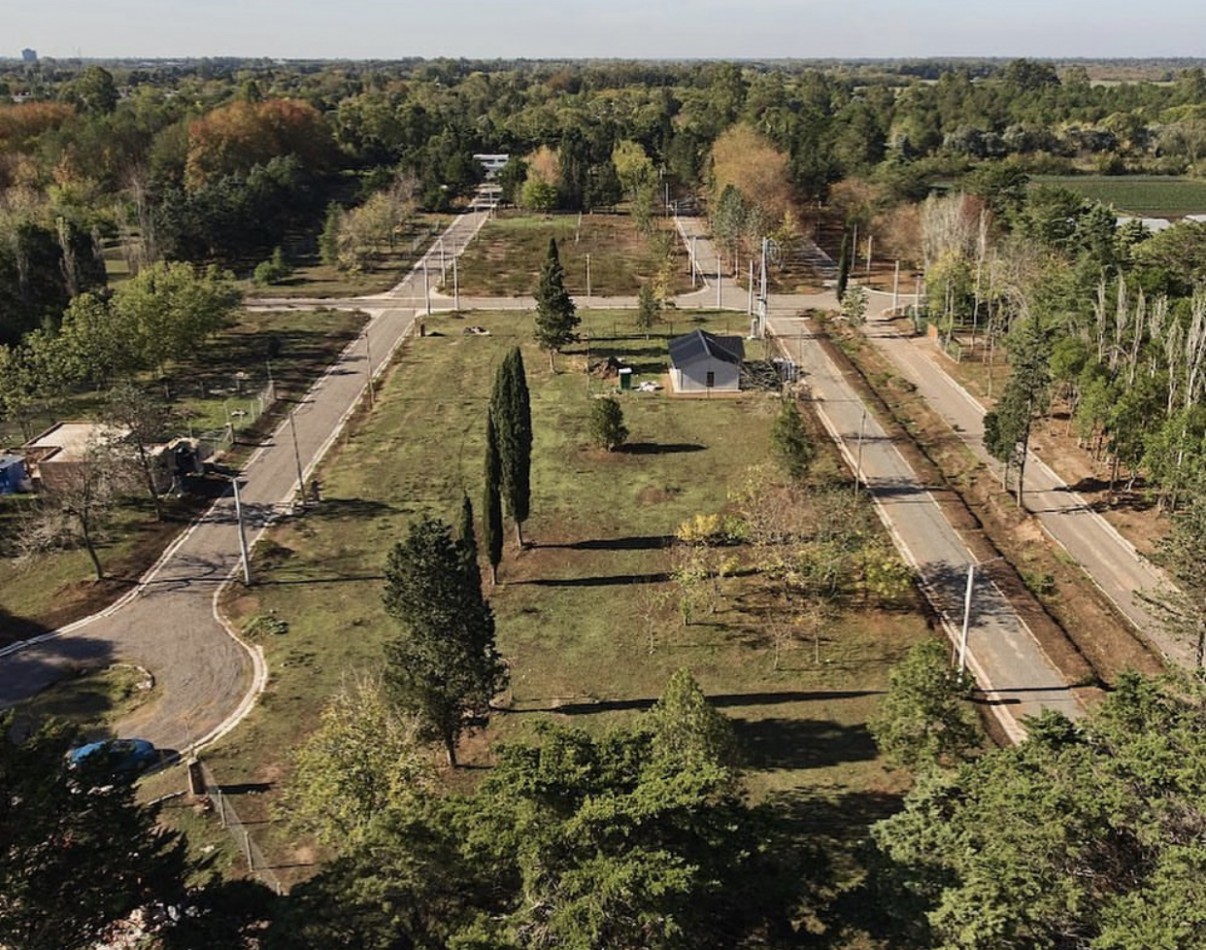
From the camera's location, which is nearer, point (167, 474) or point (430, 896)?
point (430, 896)

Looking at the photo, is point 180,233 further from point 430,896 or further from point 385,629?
point 430,896

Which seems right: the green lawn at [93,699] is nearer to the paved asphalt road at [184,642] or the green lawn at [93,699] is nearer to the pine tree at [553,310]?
the paved asphalt road at [184,642]

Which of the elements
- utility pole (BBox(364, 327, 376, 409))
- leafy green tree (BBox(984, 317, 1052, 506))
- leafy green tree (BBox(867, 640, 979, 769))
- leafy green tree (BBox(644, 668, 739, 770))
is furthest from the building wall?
leafy green tree (BBox(644, 668, 739, 770))

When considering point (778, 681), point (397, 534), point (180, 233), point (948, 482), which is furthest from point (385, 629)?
point (180, 233)

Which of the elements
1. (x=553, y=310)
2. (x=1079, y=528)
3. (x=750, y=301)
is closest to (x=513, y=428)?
(x=1079, y=528)

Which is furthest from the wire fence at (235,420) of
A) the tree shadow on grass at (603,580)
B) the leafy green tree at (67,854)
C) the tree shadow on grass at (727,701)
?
the leafy green tree at (67,854)

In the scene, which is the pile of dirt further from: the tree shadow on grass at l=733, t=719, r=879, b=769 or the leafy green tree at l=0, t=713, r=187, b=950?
the leafy green tree at l=0, t=713, r=187, b=950

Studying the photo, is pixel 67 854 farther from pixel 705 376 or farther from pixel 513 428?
pixel 705 376
